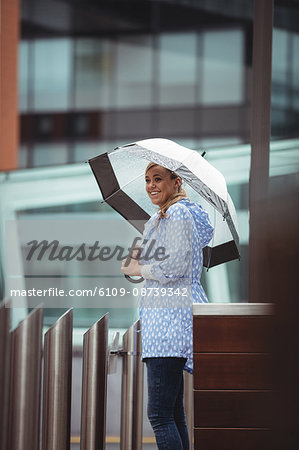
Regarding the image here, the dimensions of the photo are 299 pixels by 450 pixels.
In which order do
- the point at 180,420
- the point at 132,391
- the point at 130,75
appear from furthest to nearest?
the point at 130,75
the point at 132,391
the point at 180,420

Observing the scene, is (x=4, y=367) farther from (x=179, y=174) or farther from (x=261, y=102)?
(x=261, y=102)

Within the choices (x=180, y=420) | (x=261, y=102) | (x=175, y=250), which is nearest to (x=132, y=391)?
(x=180, y=420)

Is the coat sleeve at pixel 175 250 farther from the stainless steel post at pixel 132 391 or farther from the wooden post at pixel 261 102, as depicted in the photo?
the wooden post at pixel 261 102

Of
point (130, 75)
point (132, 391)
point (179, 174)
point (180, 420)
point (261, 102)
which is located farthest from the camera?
point (130, 75)

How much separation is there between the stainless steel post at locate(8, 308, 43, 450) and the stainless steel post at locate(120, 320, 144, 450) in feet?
2.09

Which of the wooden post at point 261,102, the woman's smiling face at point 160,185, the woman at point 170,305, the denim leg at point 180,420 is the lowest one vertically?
the denim leg at point 180,420

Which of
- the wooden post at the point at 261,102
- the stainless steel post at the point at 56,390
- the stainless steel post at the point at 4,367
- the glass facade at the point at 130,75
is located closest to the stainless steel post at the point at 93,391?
the stainless steel post at the point at 56,390

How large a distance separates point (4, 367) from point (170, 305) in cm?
73

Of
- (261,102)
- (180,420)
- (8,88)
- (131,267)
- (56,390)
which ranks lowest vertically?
(180,420)

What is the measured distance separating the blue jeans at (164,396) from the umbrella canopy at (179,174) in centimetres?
74

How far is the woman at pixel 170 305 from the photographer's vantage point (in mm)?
3152

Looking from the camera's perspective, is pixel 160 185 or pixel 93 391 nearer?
pixel 160 185

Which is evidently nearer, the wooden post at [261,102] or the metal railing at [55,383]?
the metal railing at [55,383]

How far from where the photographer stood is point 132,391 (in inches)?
149
